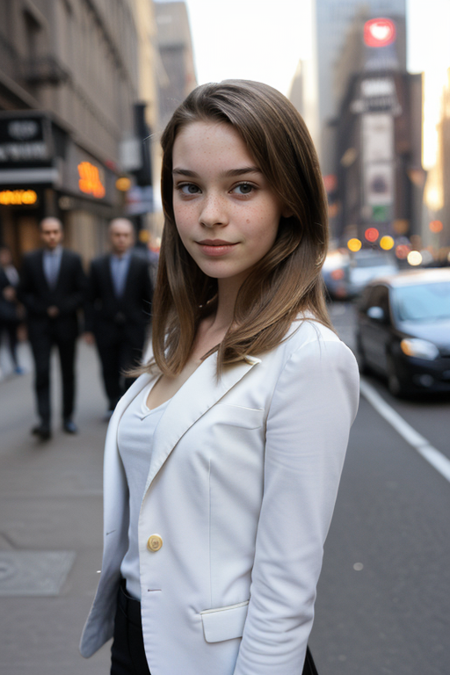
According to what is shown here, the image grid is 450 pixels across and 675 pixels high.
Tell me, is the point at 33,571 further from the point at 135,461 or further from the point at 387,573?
the point at 135,461

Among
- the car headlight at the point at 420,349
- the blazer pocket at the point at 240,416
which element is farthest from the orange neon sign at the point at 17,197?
the blazer pocket at the point at 240,416

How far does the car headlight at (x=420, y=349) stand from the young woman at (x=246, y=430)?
733 centimetres

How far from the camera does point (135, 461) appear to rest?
159 cm

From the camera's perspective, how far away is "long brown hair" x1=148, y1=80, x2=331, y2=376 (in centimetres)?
138

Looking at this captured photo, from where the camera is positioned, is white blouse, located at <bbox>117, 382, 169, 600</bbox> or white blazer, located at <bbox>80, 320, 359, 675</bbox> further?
white blouse, located at <bbox>117, 382, 169, 600</bbox>

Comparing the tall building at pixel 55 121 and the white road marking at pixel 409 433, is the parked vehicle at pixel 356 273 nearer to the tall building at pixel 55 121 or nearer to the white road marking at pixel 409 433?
the tall building at pixel 55 121

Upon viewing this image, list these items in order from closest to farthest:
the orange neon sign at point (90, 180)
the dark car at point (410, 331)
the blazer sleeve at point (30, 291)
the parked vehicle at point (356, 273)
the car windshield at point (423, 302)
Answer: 1. the blazer sleeve at point (30, 291)
2. the dark car at point (410, 331)
3. the car windshield at point (423, 302)
4. the orange neon sign at point (90, 180)
5. the parked vehicle at point (356, 273)

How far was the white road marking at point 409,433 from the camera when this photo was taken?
6051mm

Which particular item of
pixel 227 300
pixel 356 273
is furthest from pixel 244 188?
pixel 356 273

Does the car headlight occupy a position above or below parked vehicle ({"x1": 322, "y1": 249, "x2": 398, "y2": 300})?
above

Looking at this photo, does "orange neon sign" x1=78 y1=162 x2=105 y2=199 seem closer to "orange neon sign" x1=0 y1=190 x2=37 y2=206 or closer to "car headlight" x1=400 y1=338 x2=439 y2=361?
"orange neon sign" x1=0 y1=190 x2=37 y2=206

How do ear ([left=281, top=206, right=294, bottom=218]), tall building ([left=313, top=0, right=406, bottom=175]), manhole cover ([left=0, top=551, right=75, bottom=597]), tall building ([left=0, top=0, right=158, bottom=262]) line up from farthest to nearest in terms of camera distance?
tall building ([left=313, top=0, right=406, bottom=175]) < tall building ([left=0, top=0, right=158, bottom=262]) < manhole cover ([left=0, top=551, right=75, bottom=597]) < ear ([left=281, top=206, right=294, bottom=218])

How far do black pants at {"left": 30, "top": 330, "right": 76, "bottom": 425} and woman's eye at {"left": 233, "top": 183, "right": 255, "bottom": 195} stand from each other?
5.98 meters

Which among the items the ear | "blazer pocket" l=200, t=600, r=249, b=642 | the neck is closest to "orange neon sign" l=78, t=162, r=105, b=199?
the neck
